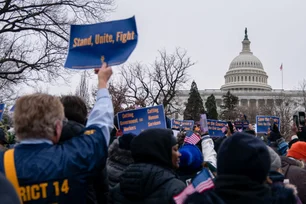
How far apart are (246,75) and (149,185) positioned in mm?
115789

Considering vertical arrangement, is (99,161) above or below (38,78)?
below

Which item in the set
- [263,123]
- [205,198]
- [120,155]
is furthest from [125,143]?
[263,123]

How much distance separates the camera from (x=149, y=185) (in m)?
2.86

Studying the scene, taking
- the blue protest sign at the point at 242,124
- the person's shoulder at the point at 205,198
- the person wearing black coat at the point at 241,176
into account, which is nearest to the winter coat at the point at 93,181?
the person's shoulder at the point at 205,198

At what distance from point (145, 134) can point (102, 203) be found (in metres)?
0.59

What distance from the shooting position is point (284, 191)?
2.38 meters

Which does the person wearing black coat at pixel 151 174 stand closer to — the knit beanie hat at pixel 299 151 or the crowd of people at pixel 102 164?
the crowd of people at pixel 102 164

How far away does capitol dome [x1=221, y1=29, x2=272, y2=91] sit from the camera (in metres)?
113

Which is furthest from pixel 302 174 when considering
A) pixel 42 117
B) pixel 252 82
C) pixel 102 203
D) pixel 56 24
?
pixel 252 82

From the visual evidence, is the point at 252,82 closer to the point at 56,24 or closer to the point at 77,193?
the point at 56,24

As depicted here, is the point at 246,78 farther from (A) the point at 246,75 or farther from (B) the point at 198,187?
(B) the point at 198,187

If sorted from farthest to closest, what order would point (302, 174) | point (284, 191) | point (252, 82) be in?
point (252, 82), point (302, 174), point (284, 191)

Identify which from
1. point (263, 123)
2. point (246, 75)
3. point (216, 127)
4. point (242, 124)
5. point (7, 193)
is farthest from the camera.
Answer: point (246, 75)

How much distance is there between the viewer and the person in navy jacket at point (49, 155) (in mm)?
2340
